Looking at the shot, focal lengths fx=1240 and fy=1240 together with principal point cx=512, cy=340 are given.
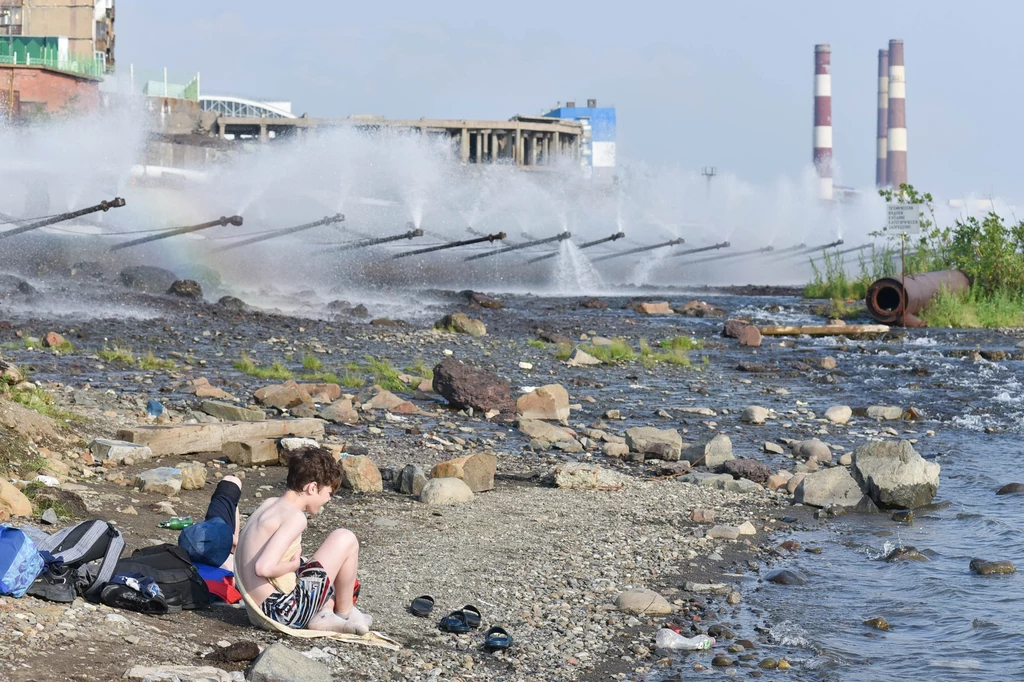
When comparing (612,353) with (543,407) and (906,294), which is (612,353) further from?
(906,294)

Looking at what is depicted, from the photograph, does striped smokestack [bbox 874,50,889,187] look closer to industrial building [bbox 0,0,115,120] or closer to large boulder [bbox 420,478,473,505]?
industrial building [bbox 0,0,115,120]

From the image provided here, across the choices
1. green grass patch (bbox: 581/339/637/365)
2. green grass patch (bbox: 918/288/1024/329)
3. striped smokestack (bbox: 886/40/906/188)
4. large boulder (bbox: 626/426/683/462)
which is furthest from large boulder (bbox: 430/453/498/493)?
striped smokestack (bbox: 886/40/906/188)

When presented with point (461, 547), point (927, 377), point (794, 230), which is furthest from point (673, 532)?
point (794, 230)

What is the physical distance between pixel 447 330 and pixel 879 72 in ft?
364

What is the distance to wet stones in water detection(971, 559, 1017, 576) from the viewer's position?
8506 millimetres

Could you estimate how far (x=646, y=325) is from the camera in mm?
27422

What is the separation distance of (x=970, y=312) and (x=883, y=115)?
102 metres

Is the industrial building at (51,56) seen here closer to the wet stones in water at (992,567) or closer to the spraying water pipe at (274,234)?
the spraying water pipe at (274,234)

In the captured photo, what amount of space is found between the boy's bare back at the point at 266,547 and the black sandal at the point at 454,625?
37.2 inches

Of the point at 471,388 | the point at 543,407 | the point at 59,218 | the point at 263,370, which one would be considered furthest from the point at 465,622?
the point at 59,218

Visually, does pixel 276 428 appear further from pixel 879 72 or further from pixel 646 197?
pixel 879 72

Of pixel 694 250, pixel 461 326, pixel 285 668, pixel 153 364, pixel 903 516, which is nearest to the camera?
pixel 285 668

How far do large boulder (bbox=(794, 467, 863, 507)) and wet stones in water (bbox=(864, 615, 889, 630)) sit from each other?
2.94m

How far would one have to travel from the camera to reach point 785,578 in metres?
8.15
